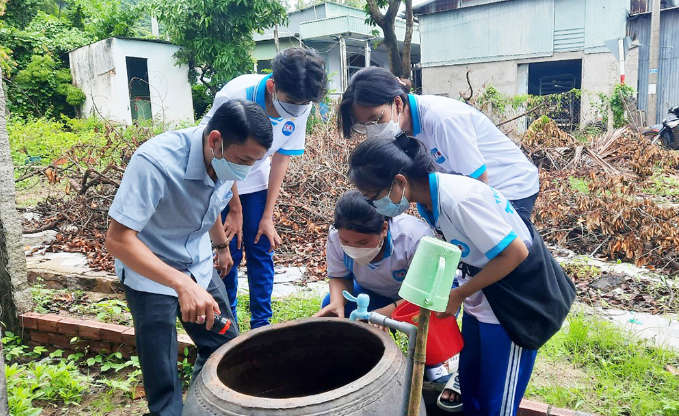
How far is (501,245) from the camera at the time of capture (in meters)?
1.79

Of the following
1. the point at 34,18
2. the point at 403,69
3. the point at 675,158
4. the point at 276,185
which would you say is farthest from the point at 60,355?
the point at 34,18

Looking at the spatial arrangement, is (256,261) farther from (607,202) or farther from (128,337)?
(607,202)

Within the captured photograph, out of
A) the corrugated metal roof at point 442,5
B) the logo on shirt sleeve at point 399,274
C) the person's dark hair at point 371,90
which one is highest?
the corrugated metal roof at point 442,5

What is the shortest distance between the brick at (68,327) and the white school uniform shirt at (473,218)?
2.72m

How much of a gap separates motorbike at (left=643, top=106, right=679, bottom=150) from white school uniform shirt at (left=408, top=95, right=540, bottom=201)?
9627mm

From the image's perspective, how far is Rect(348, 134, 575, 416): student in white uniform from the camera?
1823 mm

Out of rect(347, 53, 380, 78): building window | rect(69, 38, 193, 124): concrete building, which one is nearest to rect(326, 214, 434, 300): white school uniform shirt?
rect(69, 38, 193, 124): concrete building

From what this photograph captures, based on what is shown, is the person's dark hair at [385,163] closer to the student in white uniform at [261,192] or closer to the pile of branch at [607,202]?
the student in white uniform at [261,192]

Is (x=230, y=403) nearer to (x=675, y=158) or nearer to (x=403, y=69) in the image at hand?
(x=675, y=158)

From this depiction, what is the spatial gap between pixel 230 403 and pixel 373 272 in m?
1.38

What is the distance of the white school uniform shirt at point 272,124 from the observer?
2.87 m

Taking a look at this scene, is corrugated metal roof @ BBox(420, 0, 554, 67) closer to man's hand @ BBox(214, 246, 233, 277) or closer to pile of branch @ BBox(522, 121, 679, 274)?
pile of branch @ BBox(522, 121, 679, 274)

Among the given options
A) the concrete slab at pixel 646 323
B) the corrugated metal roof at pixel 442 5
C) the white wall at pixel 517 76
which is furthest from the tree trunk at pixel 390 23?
the concrete slab at pixel 646 323

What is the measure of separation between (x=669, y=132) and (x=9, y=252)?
464 inches
